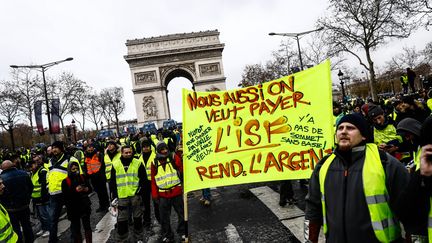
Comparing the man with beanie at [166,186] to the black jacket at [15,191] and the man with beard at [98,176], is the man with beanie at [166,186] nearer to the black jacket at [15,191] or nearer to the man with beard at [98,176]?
the black jacket at [15,191]

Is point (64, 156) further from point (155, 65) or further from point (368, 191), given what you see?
point (155, 65)

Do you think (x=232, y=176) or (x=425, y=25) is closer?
(x=232, y=176)

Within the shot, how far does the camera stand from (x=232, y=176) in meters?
3.96

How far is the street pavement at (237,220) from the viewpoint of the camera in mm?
4941

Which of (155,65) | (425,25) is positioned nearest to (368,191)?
(425,25)

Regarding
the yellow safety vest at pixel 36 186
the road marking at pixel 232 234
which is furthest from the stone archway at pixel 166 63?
the road marking at pixel 232 234

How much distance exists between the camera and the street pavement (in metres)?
4.94

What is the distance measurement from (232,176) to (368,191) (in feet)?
6.68

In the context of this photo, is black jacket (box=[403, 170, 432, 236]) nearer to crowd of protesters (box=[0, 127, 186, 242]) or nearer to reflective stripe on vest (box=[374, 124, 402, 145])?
reflective stripe on vest (box=[374, 124, 402, 145])

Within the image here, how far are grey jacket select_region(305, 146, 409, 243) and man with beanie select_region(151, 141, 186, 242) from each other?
123 inches

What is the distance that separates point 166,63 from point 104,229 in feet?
129

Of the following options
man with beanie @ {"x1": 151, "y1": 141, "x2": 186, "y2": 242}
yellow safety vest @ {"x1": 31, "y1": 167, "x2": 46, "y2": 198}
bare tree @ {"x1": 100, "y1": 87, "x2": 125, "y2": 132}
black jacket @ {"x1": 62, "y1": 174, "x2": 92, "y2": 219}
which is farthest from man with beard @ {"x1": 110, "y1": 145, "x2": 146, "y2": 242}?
bare tree @ {"x1": 100, "y1": 87, "x2": 125, "y2": 132}

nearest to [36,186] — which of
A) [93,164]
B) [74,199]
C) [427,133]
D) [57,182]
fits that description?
[57,182]

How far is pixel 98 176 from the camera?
8.45 meters
